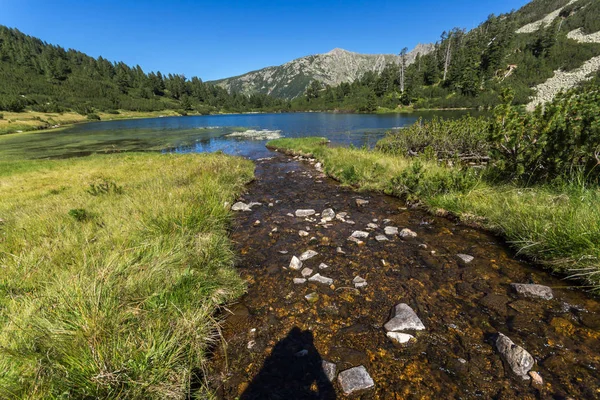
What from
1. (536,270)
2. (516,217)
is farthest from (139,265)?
(516,217)

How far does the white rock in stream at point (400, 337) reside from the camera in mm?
3525

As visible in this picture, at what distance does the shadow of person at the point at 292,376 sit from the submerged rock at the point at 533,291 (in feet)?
12.7

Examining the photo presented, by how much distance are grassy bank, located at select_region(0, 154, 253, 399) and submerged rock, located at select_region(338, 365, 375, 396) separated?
1.91 metres

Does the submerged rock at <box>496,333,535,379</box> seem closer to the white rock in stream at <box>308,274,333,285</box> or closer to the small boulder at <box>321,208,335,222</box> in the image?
the white rock in stream at <box>308,274,333,285</box>

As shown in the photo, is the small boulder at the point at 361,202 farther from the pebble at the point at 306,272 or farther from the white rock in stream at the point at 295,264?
the pebble at the point at 306,272

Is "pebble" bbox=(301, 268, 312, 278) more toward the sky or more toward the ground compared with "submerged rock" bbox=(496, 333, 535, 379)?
more toward the ground

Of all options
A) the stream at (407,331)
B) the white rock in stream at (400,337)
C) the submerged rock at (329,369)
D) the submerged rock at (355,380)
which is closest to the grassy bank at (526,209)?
the stream at (407,331)

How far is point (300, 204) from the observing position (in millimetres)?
9703

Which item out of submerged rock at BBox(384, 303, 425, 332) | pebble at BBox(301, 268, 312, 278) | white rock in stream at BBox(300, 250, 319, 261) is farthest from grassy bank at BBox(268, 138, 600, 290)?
pebble at BBox(301, 268, 312, 278)

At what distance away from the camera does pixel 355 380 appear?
303 centimetres

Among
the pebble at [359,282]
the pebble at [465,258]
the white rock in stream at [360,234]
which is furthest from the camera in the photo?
the white rock in stream at [360,234]

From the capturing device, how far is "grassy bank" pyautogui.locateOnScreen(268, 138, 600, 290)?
4453mm

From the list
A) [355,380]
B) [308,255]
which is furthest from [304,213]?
[355,380]

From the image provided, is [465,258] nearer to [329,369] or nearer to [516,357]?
[516,357]
